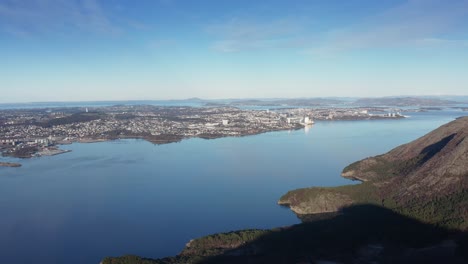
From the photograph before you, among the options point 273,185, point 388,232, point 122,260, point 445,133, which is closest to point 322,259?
point 388,232

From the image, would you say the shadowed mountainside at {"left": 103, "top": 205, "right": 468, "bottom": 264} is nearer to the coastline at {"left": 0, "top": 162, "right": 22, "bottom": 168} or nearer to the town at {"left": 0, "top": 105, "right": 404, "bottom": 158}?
the coastline at {"left": 0, "top": 162, "right": 22, "bottom": 168}

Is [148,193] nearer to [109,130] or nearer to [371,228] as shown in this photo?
[371,228]

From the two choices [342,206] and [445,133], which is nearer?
[342,206]

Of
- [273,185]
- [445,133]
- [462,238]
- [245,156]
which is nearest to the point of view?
[462,238]

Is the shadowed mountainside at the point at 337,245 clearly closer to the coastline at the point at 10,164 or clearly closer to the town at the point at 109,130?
the coastline at the point at 10,164

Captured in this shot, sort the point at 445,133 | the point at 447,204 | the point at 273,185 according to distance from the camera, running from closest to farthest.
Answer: the point at 447,204 < the point at 273,185 < the point at 445,133

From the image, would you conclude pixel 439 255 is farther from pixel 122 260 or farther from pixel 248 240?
pixel 122 260

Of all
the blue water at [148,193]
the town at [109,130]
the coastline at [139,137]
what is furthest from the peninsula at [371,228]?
the town at [109,130]
